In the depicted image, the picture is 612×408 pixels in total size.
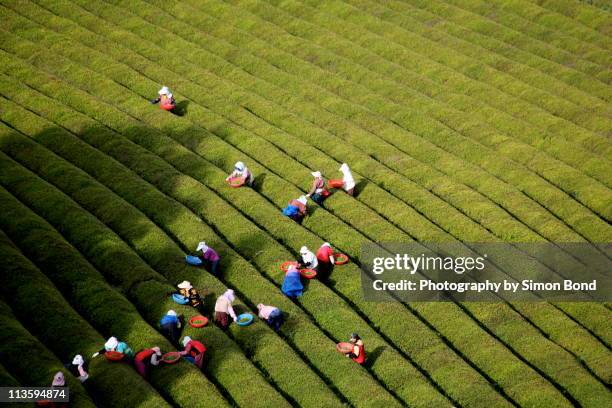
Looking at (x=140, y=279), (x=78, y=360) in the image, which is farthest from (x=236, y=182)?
(x=78, y=360)

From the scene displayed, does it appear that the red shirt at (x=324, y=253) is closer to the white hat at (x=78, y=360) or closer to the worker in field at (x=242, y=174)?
the worker in field at (x=242, y=174)

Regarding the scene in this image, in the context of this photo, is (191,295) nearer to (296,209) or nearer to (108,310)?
(108,310)

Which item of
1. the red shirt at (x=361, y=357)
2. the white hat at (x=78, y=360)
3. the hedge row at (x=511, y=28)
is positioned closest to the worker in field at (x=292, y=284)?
the red shirt at (x=361, y=357)

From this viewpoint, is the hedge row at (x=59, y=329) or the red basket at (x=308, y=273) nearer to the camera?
the hedge row at (x=59, y=329)

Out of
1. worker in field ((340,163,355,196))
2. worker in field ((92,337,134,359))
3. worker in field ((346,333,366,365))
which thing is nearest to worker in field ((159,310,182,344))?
worker in field ((92,337,134,359))

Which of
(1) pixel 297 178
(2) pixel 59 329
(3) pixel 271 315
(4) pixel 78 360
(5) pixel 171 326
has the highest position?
(4) pixel 78 360
